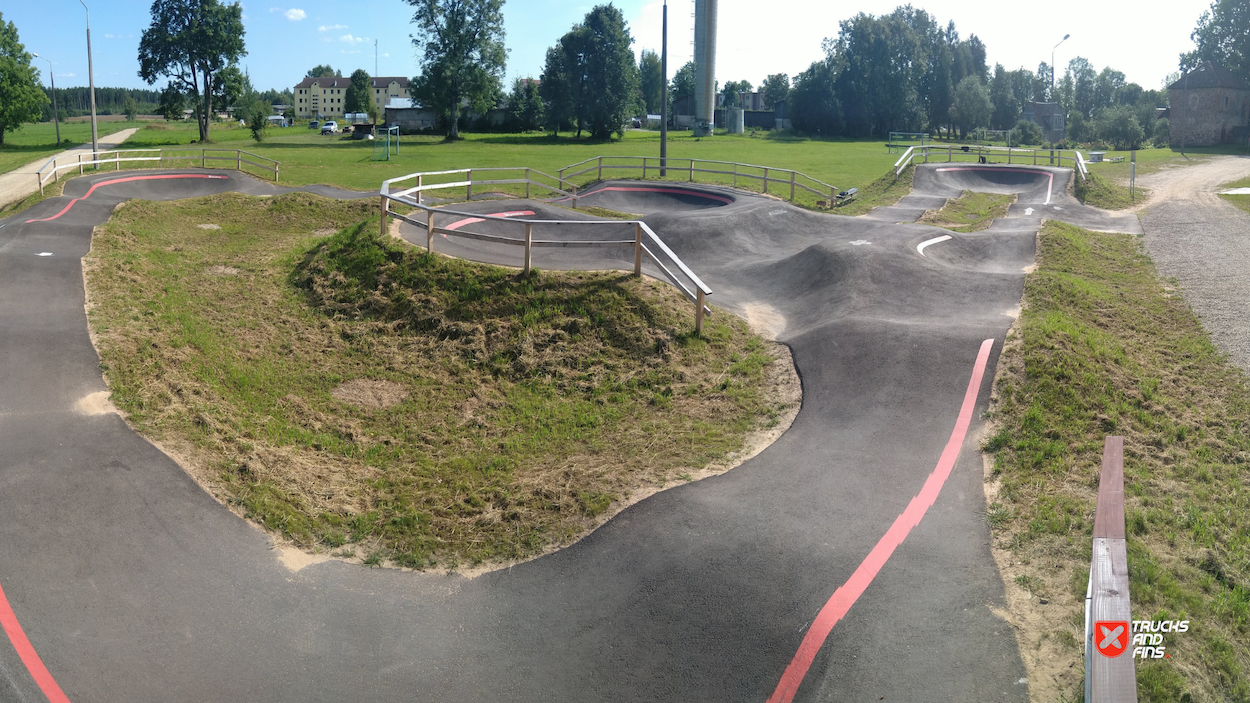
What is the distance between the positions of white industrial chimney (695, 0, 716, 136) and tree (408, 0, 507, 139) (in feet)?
88.0

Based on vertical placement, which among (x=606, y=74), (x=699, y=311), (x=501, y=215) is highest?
(x=606, y=74)

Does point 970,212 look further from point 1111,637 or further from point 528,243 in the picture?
point 1111,637

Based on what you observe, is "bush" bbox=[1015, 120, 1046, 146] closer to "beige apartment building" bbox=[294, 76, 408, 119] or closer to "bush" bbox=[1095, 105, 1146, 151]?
"bush" bbox=[1095, 105, 1146, 151]

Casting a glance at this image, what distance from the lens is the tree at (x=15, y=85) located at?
6322 cm

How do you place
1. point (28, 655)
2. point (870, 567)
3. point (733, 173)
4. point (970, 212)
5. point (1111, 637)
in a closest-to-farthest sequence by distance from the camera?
1. point (1111, 637)
2. point (28, 655)
3. point (870, 567)
4. point (970, 212)
5. point (733, 173)

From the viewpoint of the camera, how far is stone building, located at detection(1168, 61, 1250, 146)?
220 feet

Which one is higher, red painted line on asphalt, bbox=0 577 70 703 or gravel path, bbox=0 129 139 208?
gravel path, bbox=0 129 139 208

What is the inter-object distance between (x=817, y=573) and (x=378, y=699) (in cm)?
387

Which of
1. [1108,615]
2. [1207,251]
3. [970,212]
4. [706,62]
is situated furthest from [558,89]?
[1108,615]

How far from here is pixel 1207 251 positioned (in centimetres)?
1902

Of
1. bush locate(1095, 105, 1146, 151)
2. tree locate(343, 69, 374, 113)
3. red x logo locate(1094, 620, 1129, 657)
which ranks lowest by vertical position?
red x logo locate(1094, 620, 1129, 657)

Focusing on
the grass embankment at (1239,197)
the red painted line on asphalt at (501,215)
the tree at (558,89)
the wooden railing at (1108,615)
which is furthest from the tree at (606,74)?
the wooden railing at (1108,615)

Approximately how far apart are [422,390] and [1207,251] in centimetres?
1902

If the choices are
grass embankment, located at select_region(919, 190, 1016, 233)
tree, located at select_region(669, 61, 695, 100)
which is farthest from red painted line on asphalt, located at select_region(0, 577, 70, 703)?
tree, located at select_region(669, 61, 695, 100)
